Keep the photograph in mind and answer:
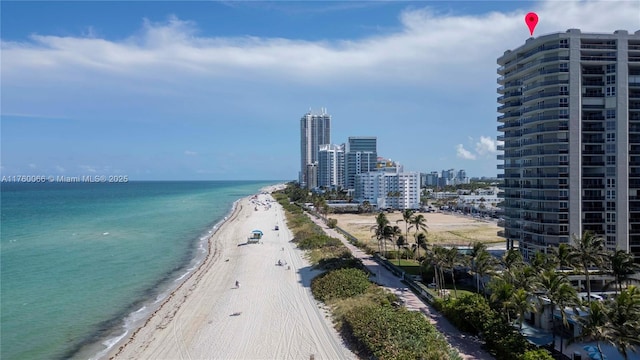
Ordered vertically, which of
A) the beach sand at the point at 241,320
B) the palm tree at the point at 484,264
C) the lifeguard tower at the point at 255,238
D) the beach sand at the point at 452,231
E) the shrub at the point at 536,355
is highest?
the palm tree at the point at 484,264

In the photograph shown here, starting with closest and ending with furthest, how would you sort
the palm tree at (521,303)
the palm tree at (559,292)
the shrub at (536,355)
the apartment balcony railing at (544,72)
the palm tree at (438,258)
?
the shrub at (536,355) < the palm tree at (559,292) < the palm tree at (521,303) < the palm tree at (438,258) < the apartment balcony railing at (544,72)

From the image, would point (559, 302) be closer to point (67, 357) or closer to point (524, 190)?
point (524, 190)

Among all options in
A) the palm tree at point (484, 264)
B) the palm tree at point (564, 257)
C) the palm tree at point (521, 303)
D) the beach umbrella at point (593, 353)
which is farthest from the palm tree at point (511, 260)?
→ the beach umbrella at point (593, 353)

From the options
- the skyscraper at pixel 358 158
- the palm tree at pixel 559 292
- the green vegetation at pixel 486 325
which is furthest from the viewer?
the skyscraper at pixel 358 158

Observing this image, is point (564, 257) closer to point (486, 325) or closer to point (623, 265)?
point (623, 265)

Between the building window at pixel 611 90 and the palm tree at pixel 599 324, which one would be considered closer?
the palm tree at pixel 599 324

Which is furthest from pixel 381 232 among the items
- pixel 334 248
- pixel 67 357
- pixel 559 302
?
pixel 67 357

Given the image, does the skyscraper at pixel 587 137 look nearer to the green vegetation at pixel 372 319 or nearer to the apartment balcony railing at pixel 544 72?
the apartment balcony railing at pixel 544 72
